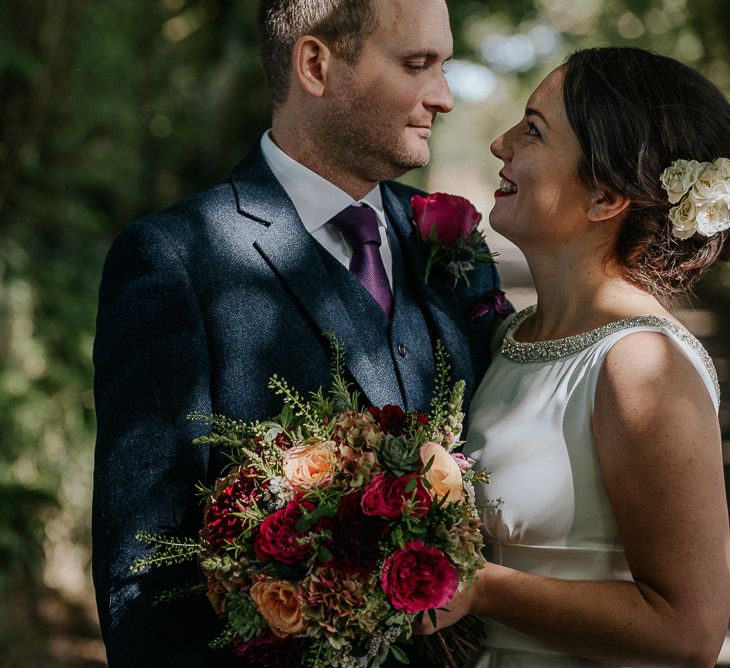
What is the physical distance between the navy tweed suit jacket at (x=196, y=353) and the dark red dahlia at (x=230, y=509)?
270 millimetres

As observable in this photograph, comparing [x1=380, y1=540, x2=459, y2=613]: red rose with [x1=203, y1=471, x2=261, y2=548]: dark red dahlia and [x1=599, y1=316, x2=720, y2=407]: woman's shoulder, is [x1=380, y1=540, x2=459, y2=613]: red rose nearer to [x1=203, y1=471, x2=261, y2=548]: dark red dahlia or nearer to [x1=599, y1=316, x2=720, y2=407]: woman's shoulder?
[x1=203, y1=471, x2=261, y2=548]: dark red dahlia

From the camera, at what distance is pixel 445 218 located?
272 centimetres

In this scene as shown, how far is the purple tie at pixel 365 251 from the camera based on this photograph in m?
2.52

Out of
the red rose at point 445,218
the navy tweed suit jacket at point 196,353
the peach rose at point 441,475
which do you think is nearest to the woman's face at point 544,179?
the red rose at point 445,218

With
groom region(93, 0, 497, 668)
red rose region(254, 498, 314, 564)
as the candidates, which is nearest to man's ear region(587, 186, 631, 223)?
groom region(93, 0, 497, 668)

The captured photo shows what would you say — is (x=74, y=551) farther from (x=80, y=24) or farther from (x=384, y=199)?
(x=384, y=199)

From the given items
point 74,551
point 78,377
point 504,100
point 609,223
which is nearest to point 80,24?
point 78,377

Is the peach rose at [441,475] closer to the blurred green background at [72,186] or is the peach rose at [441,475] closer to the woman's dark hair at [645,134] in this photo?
the woman's dark hair at [645,134]

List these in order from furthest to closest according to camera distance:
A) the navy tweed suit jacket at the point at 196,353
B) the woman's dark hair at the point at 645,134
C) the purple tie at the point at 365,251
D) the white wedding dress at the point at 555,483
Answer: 1. the purple tie at the point at 365,251
2. the woman's dark hair at the point at 645,134
3. the white wedding dress at the point at 555,483
4. the navy tweed suit jacket at the point at 196,353

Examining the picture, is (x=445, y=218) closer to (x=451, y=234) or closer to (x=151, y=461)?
(x=451, y=234)

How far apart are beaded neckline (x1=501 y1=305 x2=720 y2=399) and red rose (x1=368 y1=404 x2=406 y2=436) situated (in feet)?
2.11

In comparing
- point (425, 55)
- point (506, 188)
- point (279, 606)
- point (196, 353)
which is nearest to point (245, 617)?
point (279, 606)

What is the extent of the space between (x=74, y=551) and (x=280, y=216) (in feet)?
13.2

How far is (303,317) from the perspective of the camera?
7.79 ft
